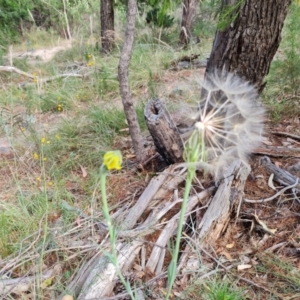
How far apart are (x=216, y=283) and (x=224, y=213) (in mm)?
452

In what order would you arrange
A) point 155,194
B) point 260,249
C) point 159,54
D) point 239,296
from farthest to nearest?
1. point 159,54
2. point 155,194
3. point 260,249
4. point 239,296

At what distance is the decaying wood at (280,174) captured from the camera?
222 cm

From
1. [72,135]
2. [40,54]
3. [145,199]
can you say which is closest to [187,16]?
[40,54]

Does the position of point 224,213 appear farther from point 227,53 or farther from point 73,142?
point 73,142

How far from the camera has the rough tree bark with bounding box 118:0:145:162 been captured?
226cm

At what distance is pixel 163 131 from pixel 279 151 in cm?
90

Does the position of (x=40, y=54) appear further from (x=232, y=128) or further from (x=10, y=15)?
(x=232, y=128)

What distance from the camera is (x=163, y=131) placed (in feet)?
7.53

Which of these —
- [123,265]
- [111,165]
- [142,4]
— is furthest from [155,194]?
[142,4]

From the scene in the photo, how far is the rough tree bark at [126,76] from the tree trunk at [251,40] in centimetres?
63

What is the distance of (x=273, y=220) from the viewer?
204 centimetres

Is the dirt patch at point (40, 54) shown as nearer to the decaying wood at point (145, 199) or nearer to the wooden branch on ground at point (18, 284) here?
the decaying wood at point (145, 199)

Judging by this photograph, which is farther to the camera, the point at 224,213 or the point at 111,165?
the point at 224,213

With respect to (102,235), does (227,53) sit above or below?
above
